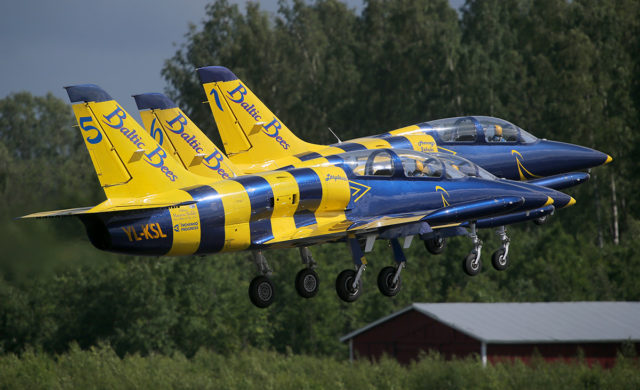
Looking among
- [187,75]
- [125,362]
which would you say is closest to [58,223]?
[125,362]

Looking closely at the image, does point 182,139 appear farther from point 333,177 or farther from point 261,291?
point 261,291

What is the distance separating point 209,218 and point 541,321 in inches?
1394

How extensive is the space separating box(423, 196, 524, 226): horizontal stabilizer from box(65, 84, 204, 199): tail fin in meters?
5.29

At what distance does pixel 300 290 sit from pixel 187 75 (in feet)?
224

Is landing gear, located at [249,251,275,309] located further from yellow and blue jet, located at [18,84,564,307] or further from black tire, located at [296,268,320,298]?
black tire, located at [296,268,320,298]

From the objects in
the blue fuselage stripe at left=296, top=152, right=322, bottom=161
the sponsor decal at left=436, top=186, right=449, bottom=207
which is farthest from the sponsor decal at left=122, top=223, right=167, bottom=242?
the blue fuselage stripe at left=296, top=152, right=322, bottom=161

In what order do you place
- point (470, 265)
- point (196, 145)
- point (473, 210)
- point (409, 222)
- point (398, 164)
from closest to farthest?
point (409, 222) → point (473, 210) → point (398, 164) → point (470, 265) → point (196, 145)

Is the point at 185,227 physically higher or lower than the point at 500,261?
higher

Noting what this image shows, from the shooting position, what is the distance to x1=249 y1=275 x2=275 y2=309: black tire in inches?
910

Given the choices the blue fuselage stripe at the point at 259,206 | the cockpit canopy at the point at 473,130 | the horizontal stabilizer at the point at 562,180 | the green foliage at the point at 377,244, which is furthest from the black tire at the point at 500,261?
the green foliage at the point at 377,244

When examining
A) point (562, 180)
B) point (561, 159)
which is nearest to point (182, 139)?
point (562, 180)

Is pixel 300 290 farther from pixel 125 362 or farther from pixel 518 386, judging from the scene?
pixel 125 362

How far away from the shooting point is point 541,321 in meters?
53.5

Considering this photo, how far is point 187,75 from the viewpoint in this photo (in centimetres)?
9025
